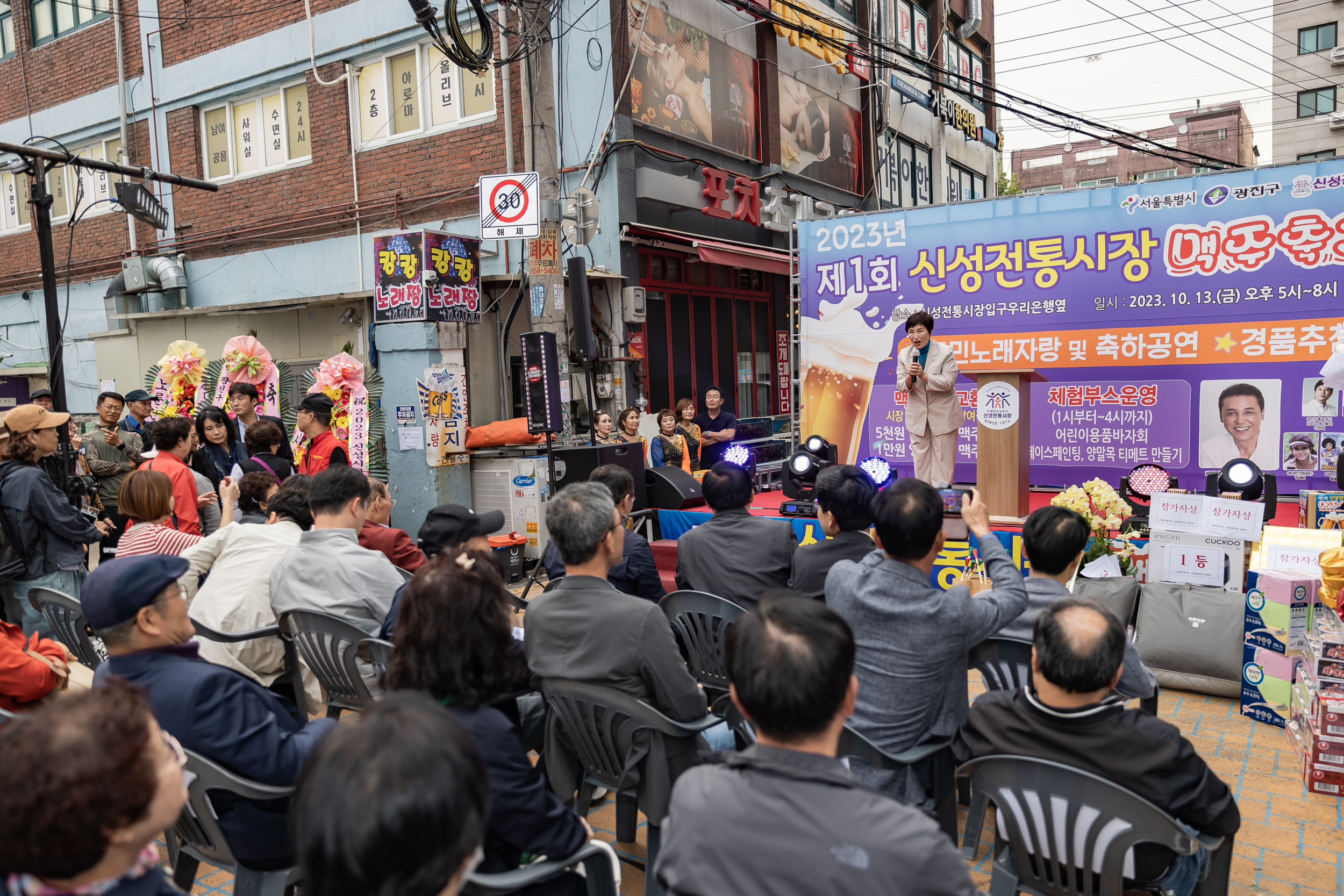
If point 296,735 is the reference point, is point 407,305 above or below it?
above

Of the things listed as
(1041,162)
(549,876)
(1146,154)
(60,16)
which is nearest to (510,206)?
(549,876)

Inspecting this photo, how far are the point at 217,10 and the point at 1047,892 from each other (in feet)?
48.8

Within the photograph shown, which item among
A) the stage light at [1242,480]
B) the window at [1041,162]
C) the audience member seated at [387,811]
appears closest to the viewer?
the audience member seated at [387,811]

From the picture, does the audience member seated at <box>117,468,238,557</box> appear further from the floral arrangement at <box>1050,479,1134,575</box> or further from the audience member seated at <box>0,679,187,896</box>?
the floral arrangement at <box>1050,479,1134,575</box>

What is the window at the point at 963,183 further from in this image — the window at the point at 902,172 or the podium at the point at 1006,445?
the podium at the point at 1006,445

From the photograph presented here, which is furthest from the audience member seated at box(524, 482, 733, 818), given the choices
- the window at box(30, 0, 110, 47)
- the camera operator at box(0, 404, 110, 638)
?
the window at box(30, 0, 110, 47)

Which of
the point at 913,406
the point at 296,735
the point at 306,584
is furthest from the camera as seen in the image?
the point at 913,406

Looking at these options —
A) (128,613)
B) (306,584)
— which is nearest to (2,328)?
(306,584)

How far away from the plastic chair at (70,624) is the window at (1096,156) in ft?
232

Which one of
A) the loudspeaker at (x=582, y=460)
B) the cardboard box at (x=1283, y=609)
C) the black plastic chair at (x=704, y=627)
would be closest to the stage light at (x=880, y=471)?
the loudspeaker at (x=582, y=460)

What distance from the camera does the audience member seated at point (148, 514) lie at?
4.15 m

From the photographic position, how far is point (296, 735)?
230 centimetres

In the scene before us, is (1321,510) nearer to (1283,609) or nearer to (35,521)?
(1283,609)

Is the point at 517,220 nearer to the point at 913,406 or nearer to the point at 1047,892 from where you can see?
the point at 913,406
